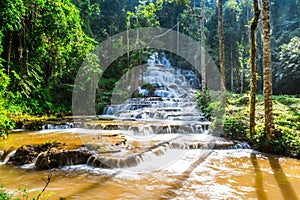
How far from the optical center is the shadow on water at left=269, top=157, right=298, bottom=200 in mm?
3777

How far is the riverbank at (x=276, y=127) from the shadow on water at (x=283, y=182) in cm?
75

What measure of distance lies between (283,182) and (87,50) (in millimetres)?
8564

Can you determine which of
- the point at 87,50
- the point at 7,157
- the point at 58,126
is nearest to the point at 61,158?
the point at 7,157

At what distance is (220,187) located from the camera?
418cm

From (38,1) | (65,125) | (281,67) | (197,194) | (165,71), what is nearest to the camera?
(197,194)

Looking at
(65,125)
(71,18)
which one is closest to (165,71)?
(65,125)

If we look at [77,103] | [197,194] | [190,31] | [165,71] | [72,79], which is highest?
[190,31]

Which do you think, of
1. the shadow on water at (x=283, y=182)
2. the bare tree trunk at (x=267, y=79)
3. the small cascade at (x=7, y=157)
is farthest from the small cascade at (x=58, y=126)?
the shadow on water at (x=283, y=182)

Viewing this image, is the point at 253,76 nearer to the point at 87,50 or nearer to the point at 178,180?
the point at 178,180

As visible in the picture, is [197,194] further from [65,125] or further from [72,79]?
[72,79]

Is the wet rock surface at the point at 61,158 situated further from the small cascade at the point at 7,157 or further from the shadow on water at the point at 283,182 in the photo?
the shadow on water at the point at 283,182

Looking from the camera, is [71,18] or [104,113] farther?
[104,113]

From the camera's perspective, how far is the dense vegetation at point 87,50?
244 inches

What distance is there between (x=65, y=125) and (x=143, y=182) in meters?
7.23
